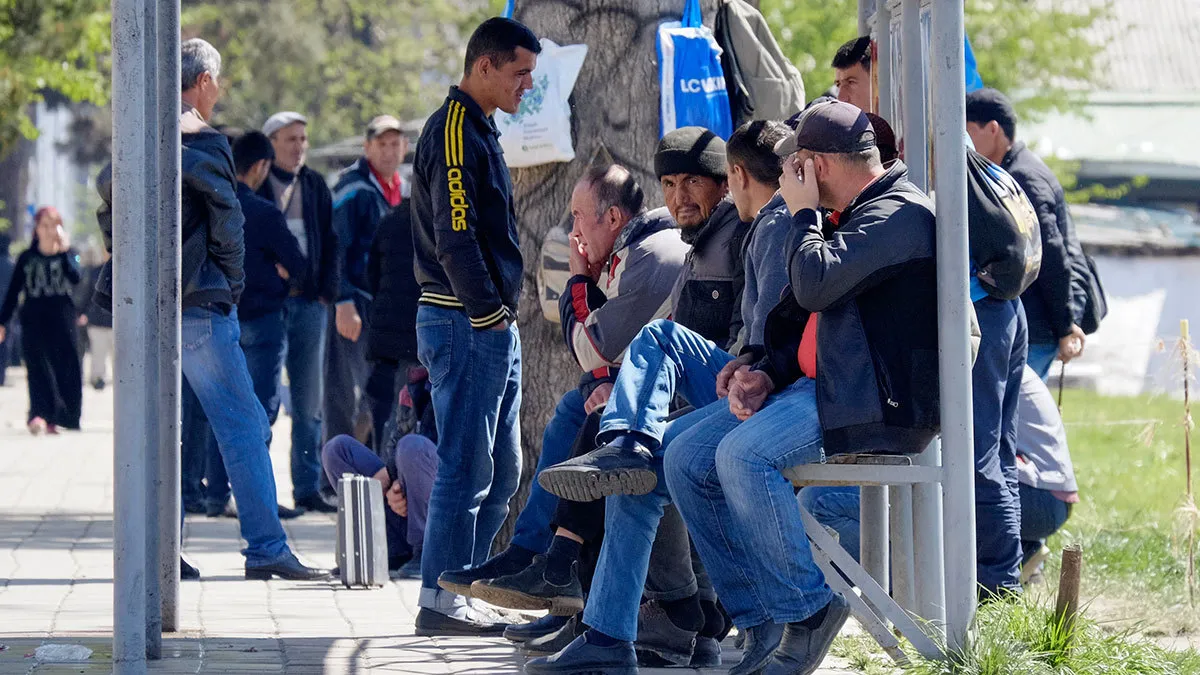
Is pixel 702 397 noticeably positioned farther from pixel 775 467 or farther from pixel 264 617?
pixel 264 617

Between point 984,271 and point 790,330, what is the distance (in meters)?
0.77

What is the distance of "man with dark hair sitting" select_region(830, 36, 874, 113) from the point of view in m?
6.70

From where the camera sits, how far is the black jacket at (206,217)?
736cm

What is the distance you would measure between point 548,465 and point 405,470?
1.83 metres

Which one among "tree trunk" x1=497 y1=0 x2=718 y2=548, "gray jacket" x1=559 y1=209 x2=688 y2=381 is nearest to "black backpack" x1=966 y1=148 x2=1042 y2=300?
"gray jacket" x1=559 y1=209 x2=688 y2=381

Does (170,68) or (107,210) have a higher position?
(170,68)

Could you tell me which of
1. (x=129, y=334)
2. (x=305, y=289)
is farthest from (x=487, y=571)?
(x=305, y=289)

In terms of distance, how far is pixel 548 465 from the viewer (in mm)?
6191

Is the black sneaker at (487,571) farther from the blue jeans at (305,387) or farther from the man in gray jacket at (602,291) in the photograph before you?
the blue jeans at (305,387)

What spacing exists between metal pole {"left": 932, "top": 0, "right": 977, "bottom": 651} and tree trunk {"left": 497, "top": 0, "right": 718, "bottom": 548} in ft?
8.45

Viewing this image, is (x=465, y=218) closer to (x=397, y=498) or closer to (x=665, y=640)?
(x=665, y=640)

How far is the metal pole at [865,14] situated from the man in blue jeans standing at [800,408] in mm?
1585

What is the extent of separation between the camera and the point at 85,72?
20781mm

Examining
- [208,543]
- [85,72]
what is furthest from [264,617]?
[85,72]
